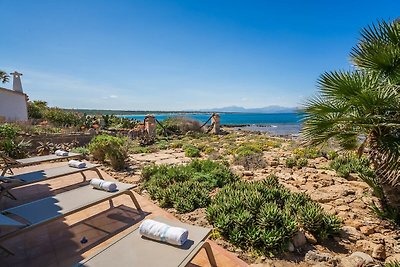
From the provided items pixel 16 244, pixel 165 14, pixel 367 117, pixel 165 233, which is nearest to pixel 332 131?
pixel 367 117

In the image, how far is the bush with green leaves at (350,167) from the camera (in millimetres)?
6204

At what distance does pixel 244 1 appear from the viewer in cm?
905

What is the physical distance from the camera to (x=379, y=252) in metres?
3.00

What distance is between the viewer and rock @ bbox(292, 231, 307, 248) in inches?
122

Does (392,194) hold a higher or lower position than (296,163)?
higher

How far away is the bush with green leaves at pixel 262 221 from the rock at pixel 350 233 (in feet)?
0.70

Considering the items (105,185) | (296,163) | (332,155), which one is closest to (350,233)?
(105,185)

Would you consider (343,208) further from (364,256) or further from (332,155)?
(332,155)

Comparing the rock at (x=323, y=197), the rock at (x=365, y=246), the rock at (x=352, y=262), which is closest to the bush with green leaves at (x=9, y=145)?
the rock at (x=323, y=197)

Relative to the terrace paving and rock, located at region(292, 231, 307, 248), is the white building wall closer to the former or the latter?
the terrace paving

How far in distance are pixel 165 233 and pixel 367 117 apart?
352cm

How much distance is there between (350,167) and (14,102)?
1952 cm

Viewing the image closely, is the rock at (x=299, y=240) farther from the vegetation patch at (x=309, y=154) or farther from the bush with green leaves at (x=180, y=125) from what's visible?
the bush with green leaves at (x=180, y=125)

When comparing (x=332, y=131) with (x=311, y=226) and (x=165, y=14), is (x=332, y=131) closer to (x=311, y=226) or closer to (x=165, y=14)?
(x=311, y=226)
